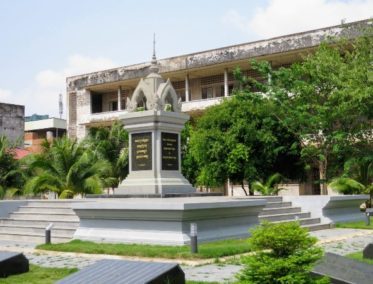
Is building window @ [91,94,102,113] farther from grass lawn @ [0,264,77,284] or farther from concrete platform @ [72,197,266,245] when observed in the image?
grass lawn @ [0,264,77,284]

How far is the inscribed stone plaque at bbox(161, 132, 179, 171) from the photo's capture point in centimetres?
1638

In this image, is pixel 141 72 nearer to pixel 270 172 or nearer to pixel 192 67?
pixel 192 67

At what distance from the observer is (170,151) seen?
16.6m

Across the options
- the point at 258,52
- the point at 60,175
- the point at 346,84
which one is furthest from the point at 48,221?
the point at 258,52

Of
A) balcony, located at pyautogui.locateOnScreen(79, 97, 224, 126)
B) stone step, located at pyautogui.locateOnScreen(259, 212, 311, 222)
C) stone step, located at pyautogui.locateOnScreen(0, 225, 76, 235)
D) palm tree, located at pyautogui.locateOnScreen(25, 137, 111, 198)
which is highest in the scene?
balcony, located at pyautogui.locateOnScreen(79, 97, 224, 126)

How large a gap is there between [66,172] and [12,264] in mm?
13719

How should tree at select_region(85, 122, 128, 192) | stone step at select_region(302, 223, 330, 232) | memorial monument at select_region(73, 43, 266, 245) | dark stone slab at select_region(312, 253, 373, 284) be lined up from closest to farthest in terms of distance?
1. dark stone slab at select_region(312, 253, 373, 284)
2. memorial monument at select_region(73, 43, 266, 245)
3. stone step at select_region(302, 223, 330, 232)
4. tree at select_region(85, 122, 128, 192)

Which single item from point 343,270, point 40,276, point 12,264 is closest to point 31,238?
point 12,264

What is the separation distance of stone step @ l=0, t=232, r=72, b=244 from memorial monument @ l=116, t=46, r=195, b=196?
261cm

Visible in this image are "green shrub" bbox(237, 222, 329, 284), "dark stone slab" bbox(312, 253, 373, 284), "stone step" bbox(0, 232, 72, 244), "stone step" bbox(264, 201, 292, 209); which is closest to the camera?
"green shrub" bbox(237, 222, 329, 284)

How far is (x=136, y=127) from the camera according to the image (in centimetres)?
1645

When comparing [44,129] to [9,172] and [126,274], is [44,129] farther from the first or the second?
[126,274]

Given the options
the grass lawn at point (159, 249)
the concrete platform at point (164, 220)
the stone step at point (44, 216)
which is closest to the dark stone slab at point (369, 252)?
the grass lawn at point (159, 249)

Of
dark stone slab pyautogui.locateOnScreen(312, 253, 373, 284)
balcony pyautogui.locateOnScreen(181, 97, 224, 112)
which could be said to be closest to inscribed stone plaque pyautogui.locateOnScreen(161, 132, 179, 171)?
dark stone slab pyautogui.locateOnScreen(312, 253, 373, 284)
